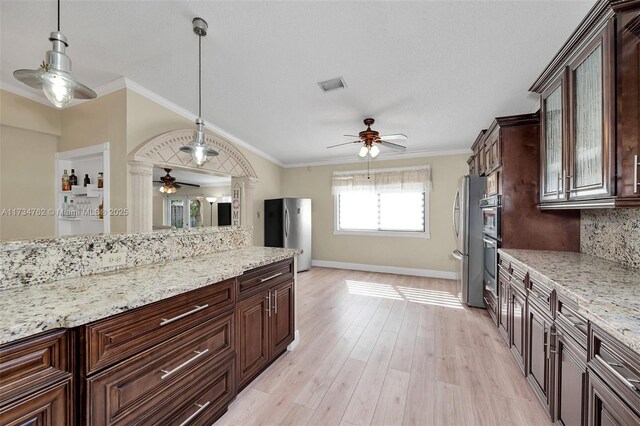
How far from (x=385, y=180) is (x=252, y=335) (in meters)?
4.22

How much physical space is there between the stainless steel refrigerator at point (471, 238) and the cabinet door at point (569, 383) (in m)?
2.05

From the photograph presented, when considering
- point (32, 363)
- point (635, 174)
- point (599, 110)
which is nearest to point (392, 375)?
point (635, 174)

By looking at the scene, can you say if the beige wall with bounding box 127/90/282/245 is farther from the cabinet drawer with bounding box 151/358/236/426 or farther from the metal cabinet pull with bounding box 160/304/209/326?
the cabinet drawer with bounding box 151/358/236/426

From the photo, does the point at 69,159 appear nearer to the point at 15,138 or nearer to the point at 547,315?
the point at 15,138

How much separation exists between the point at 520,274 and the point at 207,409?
2324 mm

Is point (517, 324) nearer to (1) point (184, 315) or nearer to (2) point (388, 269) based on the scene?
(1) point (184, 315)

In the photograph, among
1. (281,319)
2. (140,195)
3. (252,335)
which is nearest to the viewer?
(252,335)

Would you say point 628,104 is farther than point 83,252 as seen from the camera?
No

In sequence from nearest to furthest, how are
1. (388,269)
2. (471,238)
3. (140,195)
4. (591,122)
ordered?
1. (591,122)
2. (140,195)
3. (471,238)
4. (388,269)

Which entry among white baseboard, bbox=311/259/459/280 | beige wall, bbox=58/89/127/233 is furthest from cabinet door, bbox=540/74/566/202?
beige wall, bbox=58/89/127/233

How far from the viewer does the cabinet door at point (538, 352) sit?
4.99ft

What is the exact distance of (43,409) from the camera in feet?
2.79

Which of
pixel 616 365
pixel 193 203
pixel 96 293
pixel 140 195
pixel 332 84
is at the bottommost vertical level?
pixel 616 365

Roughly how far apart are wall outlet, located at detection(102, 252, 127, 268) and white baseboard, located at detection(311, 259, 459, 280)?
460cm
